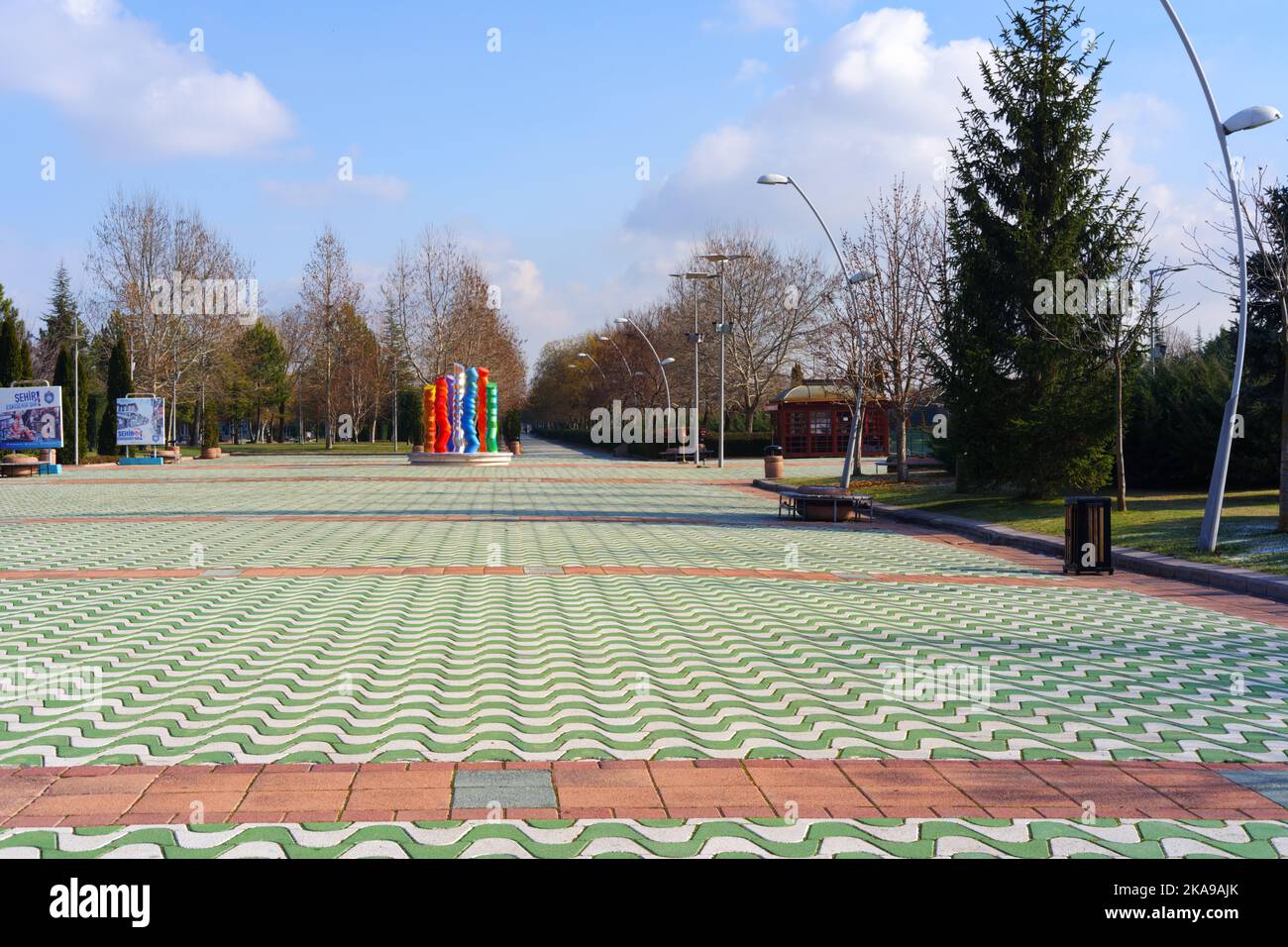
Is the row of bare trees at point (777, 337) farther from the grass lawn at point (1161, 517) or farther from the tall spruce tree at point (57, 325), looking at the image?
the tall spruce tree at point (57, 325)

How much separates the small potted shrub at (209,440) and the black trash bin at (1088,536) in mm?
52580

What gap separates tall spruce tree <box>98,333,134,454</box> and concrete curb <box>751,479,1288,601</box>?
44.7 m

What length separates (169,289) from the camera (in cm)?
5909

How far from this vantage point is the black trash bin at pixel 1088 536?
14.0 metres

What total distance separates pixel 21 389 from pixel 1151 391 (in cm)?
3745

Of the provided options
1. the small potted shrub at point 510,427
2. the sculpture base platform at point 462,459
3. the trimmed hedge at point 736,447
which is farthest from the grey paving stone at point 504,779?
the small potted shrub at point 510,427

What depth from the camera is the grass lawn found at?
14.9 m

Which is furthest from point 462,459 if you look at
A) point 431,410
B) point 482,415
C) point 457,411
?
point 431,410

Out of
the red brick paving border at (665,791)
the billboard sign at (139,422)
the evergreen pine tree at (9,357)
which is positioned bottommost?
the red brick paving border at (665,791)

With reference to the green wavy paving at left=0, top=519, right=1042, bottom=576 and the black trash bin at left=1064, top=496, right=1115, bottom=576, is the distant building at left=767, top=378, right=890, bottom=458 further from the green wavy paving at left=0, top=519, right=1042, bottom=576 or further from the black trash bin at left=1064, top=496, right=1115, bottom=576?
the black trash bin at left=1064, top=496, right=1115, bottom=576

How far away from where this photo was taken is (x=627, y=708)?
668cm

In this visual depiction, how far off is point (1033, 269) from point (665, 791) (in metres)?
21.4

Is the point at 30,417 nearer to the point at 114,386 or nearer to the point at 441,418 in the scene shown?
the point at 114,386

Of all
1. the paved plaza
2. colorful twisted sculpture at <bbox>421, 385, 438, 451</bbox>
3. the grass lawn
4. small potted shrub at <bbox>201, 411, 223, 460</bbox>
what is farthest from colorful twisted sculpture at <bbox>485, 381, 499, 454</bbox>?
the paved plaza
